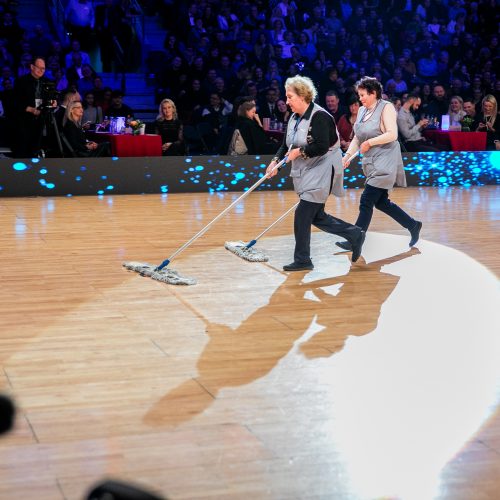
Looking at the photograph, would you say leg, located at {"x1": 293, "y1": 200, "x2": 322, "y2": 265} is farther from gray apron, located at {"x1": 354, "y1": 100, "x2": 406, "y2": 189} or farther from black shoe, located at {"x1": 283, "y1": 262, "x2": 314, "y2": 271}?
gray apron, located at {"x1": 354, "y1": 100, "x2": 406, "y2": 189}

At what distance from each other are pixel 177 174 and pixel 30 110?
1896 millimetres

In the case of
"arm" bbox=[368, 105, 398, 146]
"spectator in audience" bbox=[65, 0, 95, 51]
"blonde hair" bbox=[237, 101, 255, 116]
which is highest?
"spectator in audience" bbox=[65, 0, 95, 51]

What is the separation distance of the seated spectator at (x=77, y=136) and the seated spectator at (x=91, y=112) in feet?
2.87

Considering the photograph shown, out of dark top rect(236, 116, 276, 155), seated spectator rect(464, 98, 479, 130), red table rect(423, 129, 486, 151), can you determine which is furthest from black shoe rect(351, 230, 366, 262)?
seated spectator rect(464, 98, 479, 130)

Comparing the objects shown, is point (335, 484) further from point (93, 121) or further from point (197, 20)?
point (197, 20)

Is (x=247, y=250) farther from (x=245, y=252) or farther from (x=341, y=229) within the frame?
(x=341, y=229)

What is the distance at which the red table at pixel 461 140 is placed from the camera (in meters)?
12.6

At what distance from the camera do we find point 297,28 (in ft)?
50.6

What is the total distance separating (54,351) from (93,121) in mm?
8229

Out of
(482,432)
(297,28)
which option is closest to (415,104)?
(297,28)

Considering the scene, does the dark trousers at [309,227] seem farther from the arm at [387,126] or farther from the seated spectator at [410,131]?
the seated spectator at [410,131]

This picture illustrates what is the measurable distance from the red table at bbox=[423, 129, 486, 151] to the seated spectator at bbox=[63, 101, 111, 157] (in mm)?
4621

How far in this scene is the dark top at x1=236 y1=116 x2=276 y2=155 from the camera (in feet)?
38.6

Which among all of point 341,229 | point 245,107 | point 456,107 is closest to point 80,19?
point 245,107
